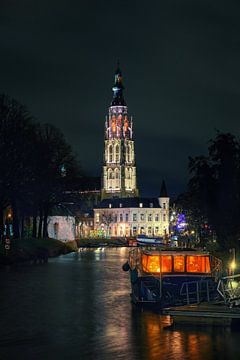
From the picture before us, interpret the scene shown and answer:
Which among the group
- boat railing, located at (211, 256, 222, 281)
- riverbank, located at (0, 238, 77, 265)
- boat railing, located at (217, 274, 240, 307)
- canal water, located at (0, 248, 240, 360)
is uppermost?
riverbank, located at (0, 238, 77, 265)

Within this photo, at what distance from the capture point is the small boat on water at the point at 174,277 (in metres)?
44.0

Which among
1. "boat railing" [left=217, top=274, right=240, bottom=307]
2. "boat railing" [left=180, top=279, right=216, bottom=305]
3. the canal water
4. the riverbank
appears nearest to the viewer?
the canal water

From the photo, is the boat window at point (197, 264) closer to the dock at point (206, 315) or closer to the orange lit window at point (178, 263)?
the orange lit window at point (178, 263)

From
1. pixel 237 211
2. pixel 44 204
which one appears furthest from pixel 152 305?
pixel 44 204

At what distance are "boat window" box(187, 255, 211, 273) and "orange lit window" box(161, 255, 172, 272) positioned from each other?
1.07 metres

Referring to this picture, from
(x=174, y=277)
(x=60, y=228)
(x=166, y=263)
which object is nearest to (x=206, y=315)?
(x=174, y=277)

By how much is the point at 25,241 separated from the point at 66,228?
6605cm

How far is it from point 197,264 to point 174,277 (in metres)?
1.88

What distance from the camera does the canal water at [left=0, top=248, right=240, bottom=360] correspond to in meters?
32.9

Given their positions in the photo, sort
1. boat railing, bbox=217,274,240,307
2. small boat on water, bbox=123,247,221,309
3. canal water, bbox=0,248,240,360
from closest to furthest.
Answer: canal water, bbox=0,248,240,360 < boat railing, bbox=217,274,240,307 < small boat on water, bbox=123,247,221,309

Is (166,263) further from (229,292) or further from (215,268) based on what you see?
(229,292)

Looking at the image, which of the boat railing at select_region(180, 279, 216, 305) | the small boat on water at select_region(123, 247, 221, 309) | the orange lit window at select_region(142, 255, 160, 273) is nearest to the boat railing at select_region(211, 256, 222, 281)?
the small boat on water at select_region(123, 247, 221, 309)

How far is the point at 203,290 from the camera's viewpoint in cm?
4450

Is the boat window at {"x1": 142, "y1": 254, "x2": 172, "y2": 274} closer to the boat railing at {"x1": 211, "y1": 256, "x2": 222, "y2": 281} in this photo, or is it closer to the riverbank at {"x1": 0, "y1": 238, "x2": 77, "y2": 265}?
the boat railing at {"x1": 211, "y1": 256, "x2": 222, "y2": 281}
